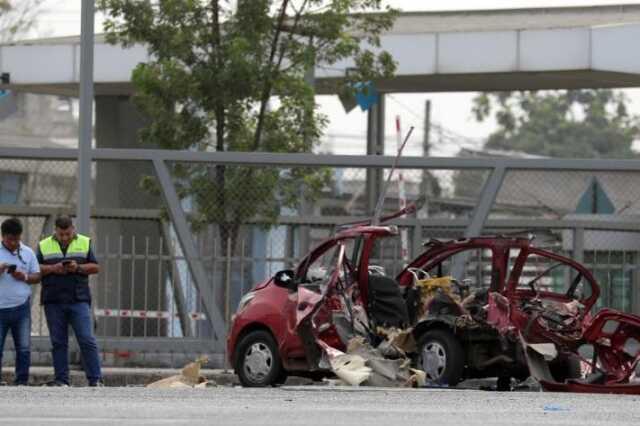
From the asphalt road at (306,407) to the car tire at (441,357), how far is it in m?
0.74

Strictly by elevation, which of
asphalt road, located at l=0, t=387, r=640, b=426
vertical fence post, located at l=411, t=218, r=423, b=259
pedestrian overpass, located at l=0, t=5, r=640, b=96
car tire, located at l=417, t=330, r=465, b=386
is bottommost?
asphalt road, located at l=0, t=387, r=640, b=426

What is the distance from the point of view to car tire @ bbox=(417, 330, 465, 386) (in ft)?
53.5

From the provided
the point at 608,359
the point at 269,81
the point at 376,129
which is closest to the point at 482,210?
the point at 608,359

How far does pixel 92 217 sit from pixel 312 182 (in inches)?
100

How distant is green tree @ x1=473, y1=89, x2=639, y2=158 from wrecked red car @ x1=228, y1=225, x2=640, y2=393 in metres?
79.1

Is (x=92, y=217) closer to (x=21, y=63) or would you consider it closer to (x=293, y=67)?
(x=293, y=67)

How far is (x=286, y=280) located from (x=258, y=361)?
788 mm

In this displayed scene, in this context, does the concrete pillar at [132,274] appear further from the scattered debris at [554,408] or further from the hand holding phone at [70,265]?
the scattered debris at [554,408]

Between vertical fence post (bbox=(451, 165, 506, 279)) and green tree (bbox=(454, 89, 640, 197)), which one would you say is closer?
vertical fence post (bbox=(451, 165, 506, 279))

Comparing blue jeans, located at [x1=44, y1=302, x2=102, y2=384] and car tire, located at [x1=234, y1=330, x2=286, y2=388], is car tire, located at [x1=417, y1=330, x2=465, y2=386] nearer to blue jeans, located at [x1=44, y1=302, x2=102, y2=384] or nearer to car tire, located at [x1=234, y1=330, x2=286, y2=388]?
car tire, located at [x1=234, y1=330, x2=286, y2=388]

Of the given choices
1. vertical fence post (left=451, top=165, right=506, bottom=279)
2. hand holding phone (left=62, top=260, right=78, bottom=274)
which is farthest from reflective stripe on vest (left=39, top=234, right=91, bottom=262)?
vertical fence post (left=451, top=165, right=506, bottom=279)

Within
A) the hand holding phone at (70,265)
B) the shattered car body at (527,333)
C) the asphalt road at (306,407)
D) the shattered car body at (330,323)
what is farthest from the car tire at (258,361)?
the hand holding phone at (70,265)

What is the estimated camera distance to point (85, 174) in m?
19.5

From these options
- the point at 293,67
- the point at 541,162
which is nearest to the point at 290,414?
the point at 541,162
